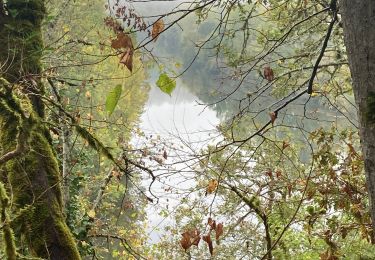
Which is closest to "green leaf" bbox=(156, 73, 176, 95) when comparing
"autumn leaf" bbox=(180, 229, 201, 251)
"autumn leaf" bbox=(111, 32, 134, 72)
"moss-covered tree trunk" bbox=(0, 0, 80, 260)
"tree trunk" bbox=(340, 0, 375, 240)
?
"autumn leaf" bbox=(111, 32, 134, 72)

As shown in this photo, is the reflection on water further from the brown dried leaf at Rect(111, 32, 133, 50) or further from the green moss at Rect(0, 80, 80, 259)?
the green moss at Rect(0, 80, 80, 259)

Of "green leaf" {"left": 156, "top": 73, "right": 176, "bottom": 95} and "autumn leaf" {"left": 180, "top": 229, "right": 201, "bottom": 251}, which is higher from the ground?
"green leaf" {"left": 156, "top": 73, "right": 176, "bottom": 95}

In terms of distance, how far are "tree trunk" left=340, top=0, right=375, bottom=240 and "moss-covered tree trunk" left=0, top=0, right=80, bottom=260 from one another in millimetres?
1674

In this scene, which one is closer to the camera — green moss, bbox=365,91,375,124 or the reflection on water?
green moss, bbox=365,91,375,124

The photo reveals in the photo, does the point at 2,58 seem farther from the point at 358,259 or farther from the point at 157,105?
the point at 157,105

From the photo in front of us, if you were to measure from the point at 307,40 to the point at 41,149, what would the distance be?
4528 mm

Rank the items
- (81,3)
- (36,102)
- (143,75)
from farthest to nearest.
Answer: (143,75)
(81,3)
(36,102)

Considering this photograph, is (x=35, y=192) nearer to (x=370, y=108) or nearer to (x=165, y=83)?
(x=165, y=83)

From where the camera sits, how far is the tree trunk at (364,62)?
1262 millimetres

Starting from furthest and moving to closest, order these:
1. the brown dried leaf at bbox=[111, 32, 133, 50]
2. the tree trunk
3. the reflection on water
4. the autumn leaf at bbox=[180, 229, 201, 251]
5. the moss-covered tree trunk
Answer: the reflection on water < the moss-covered tree trunk < the autumn leaf at bbox=[180, 229, 201, 251] < the brown dried leaf at bbox=[111, 32, 133, 50] < the tree trunk

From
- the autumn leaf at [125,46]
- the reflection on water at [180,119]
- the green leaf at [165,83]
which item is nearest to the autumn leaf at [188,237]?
the reflection on water at [180,119]

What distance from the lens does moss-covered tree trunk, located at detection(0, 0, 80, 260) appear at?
2.52 metres

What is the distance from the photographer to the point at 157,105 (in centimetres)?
3869

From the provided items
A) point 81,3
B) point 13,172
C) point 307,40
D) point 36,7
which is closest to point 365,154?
point 13,172
